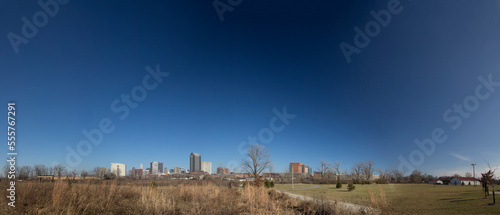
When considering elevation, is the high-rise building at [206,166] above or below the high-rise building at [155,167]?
above

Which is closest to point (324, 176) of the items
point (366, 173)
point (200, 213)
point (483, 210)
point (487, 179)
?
point (366, 173)

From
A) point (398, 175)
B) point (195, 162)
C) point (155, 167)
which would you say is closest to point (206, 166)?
point (195, 162)

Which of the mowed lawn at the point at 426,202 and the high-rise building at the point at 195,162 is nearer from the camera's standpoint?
the mowed lawn at the point at 426,202

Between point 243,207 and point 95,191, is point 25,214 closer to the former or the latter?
point 95,191

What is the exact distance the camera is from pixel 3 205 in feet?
23.9

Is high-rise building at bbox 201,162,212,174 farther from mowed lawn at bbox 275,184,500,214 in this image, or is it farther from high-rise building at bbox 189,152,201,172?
mowed lawn at bbox 275,184,500,214

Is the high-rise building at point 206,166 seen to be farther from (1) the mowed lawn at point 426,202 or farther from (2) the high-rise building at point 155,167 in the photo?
(1) the mowed lawn at point 426,202

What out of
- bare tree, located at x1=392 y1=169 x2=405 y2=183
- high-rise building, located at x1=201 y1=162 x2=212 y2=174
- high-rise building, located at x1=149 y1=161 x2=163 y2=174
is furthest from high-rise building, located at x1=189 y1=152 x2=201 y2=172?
bare tree, located at x1=392 y1=169 x2=405 y2=183

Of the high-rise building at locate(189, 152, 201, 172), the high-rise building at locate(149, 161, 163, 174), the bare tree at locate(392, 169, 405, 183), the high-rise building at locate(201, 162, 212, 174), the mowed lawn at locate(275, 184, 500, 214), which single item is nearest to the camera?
the mowed lawn at locate(275, 184, 500, 214)

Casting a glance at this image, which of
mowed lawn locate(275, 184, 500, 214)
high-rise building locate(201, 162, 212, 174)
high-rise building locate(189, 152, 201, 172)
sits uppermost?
mowed lawn locate(275, 184, 500, 214)

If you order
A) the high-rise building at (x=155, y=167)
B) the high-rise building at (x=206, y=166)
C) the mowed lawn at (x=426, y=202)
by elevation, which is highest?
the mowed lawn at (x=426, y=202)

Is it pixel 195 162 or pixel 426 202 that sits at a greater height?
pixel 426 202

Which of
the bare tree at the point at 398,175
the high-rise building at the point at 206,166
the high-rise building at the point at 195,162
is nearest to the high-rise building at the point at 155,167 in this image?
the high-rise building at the point at 206,166

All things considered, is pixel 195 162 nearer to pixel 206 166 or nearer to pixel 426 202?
pixel 206 166
